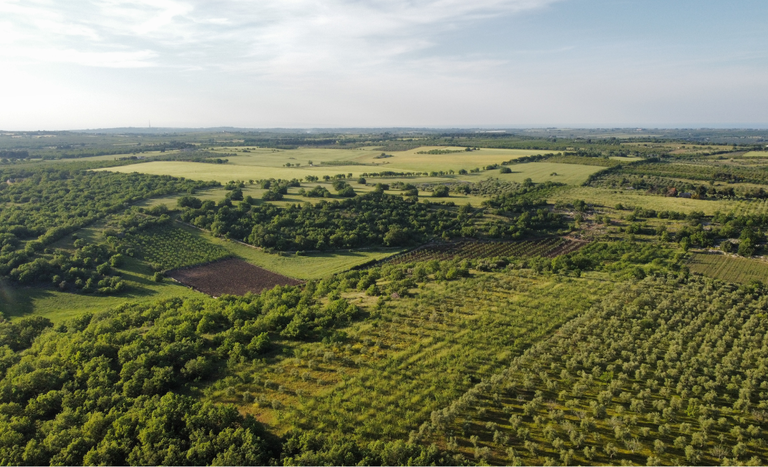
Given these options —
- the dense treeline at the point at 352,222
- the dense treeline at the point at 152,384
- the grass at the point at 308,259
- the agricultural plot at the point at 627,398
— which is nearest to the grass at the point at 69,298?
the dense treeline at the point at 152,384

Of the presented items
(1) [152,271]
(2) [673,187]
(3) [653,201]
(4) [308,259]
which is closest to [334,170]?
(4) [308,259]

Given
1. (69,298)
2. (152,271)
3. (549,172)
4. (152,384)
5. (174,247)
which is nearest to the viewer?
(152,384)

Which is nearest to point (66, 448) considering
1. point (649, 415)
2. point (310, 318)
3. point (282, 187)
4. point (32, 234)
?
point (310, 318)

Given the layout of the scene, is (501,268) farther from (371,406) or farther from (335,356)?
(371,406)

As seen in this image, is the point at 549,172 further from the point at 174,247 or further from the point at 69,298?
the point at 69,298

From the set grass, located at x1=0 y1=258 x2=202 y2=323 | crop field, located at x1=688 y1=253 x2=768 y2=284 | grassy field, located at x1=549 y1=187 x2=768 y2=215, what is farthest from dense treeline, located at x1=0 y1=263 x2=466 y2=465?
grassy field, located at x1=549 y1=187 x2=768 y2=215

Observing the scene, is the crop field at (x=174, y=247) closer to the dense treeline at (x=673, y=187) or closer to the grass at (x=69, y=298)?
the grass at (x=69, y=298)
